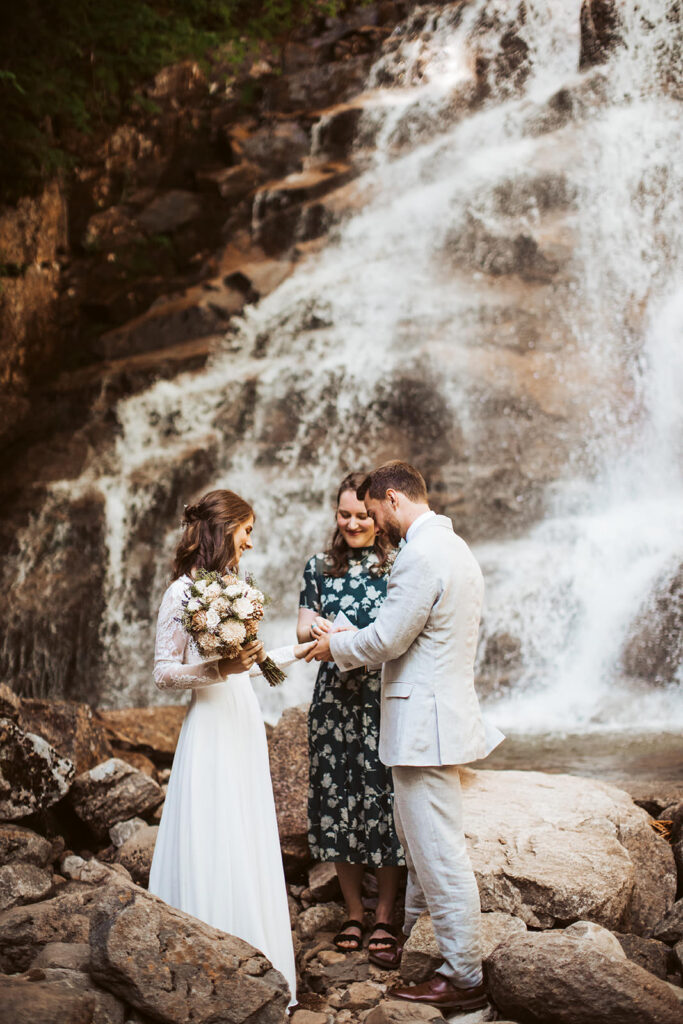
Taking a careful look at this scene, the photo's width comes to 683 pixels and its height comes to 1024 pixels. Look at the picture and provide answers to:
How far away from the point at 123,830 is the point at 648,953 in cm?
292

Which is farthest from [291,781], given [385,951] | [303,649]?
[303,649]

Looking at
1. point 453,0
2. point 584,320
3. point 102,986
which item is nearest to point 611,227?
point 584,320

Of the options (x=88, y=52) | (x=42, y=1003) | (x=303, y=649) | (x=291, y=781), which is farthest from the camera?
(x=88, y=52)

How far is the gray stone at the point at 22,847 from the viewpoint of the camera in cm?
453

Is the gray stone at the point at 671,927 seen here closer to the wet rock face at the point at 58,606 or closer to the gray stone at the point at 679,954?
the gray stone at the point at 679,954

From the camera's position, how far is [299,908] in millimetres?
4590

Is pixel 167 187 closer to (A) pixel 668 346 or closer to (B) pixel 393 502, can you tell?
(A) pixel 668 346

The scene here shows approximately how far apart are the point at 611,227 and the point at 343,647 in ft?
32.4

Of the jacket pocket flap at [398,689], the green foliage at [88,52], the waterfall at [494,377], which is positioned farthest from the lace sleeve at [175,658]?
the green foliage at [88,52]

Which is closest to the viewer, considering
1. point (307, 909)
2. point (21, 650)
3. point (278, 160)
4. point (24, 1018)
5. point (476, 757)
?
point (24, 1018)

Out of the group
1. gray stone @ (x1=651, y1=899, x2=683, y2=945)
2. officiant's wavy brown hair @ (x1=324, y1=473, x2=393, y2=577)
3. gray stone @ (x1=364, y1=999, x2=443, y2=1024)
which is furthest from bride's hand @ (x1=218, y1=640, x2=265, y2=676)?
gray stone @ (x1=651, y1=899, x2=683, y2=945)

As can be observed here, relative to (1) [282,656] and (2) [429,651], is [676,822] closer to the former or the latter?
(2) [429,651]

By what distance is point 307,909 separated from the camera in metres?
4.49

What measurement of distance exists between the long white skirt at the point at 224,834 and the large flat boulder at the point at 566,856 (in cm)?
106
